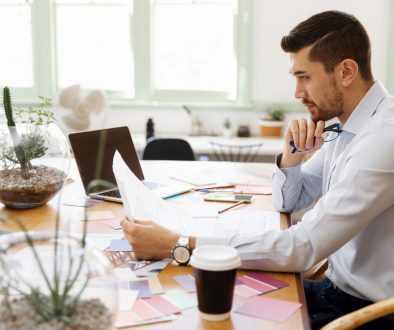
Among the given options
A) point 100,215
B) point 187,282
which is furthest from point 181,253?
point 100,215

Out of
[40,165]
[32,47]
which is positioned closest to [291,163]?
[40,165]

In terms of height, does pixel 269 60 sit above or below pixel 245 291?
above

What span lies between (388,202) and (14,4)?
161 inches

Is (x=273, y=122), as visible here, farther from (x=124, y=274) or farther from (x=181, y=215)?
(x=124, y=274)

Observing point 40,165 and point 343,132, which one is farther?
point 40,165

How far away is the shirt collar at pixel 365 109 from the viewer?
1.60m

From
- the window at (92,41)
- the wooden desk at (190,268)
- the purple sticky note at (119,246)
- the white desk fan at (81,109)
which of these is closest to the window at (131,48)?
the window at (92,41)

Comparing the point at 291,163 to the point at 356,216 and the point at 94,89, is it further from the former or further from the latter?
the point at 94,89

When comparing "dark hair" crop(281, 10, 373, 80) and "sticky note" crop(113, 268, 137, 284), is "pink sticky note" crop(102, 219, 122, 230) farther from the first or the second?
"dark hair" crop(281, 10, 373, 80)

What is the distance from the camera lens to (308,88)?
1.69 m

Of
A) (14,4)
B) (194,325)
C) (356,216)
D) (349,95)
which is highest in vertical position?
(14,4)

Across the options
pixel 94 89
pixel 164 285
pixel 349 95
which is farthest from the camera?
pixel 349 95

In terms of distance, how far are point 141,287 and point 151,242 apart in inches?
6.9

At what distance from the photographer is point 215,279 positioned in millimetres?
1019
